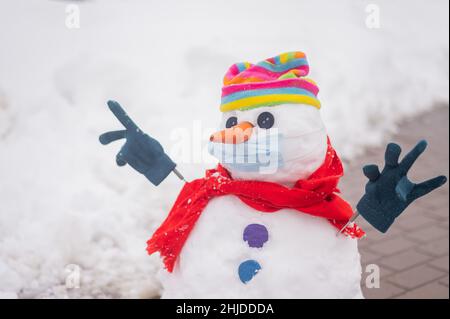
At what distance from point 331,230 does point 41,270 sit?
1610 millimetres

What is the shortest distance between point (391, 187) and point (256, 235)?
1.47 feet

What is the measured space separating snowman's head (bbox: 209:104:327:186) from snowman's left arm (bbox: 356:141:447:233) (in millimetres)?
217

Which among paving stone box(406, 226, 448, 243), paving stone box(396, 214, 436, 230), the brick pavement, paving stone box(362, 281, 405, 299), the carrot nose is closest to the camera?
the carrot nose

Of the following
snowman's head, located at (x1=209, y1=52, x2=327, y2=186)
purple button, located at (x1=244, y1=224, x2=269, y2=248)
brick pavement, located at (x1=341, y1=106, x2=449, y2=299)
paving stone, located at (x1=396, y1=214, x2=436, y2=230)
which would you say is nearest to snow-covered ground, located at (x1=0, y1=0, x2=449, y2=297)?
brick pavement, located at (x1=341, y1=106, x2=449, y2=299)

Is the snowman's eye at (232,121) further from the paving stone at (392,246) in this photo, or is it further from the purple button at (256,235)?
the paving stone at (392,246)

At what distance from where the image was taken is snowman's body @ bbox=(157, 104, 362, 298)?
2100mm

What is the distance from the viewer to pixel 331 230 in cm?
218

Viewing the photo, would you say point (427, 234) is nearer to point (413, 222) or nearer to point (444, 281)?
point (413, 222)

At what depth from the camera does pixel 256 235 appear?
2.10 meters

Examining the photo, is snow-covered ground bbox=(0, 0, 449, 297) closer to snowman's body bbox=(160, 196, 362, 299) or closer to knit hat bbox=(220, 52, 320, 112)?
snowman's body bbox=(160, 196, 362, 299)

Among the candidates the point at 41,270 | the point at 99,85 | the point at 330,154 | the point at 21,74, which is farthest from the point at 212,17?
the point at 330,154

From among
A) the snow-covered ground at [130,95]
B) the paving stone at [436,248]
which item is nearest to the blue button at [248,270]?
the snow-covered ground at [130,95]
